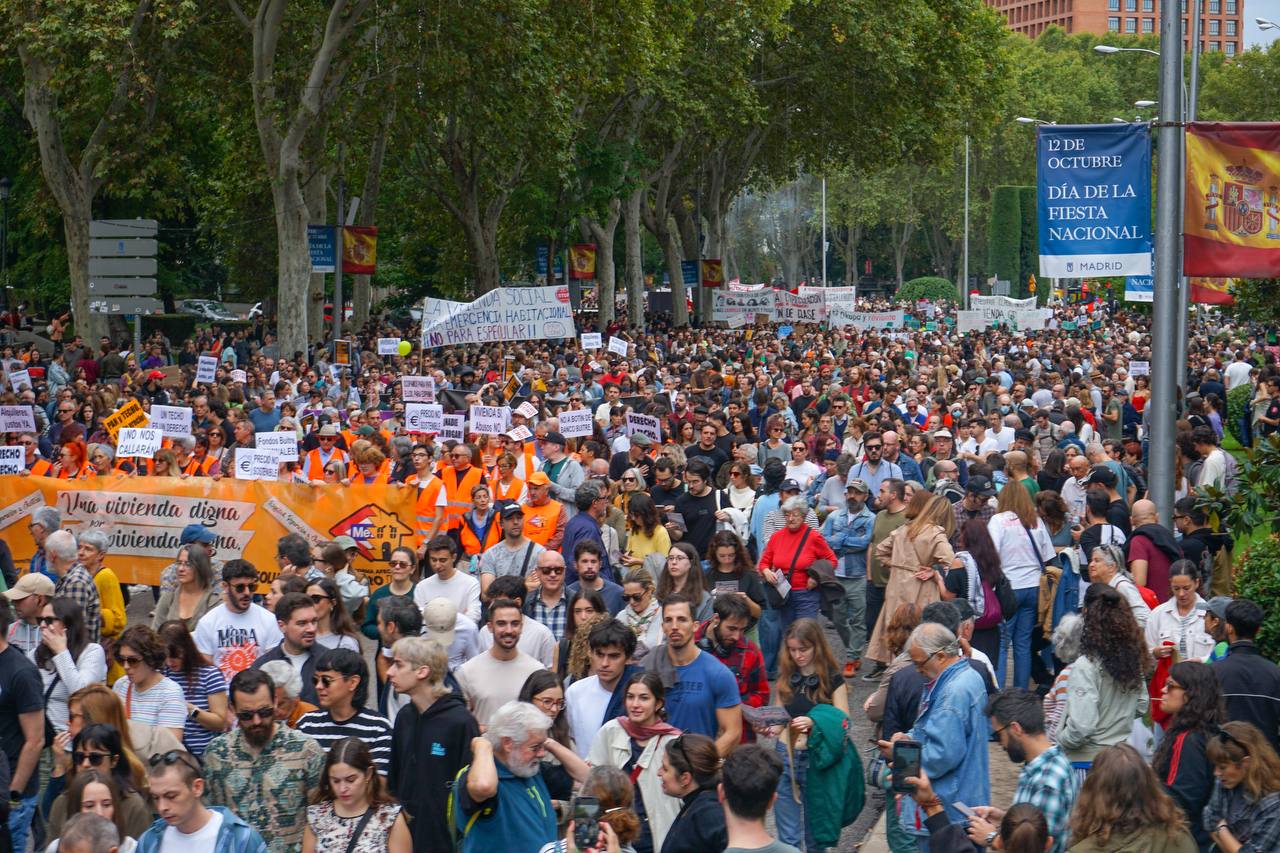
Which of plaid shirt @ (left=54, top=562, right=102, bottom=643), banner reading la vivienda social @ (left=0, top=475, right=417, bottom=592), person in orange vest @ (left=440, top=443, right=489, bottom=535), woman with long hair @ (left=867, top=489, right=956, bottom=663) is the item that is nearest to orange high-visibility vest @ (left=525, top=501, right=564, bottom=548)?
person in orange vest @ (left=440, top=443, right=489, bottom=535)

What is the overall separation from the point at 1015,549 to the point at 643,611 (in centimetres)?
Answer: 332

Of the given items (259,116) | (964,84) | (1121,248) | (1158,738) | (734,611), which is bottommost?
(1158,738)

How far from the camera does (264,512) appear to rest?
1338 centimetres

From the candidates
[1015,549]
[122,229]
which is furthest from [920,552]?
[122,229]

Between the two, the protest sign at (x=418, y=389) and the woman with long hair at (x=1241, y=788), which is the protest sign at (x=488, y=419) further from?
the woman with long hair at (x=1241, y=788)

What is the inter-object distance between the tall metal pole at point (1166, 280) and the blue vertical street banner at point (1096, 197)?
107 millimetres

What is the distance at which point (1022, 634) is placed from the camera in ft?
37.2

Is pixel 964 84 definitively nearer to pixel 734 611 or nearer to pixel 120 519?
pixel 120 519

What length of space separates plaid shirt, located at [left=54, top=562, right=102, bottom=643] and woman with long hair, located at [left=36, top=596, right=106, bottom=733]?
33.7 inches

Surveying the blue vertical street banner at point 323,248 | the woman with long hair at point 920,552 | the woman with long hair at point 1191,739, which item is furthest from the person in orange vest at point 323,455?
the blue vertical street banner at point 323,248

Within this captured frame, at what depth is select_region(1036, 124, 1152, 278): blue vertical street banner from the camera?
1133cm

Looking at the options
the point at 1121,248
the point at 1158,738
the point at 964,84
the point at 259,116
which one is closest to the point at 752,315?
the point at 964,84

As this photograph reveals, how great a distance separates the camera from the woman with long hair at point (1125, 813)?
566cm

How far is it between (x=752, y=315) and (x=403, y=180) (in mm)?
10816
